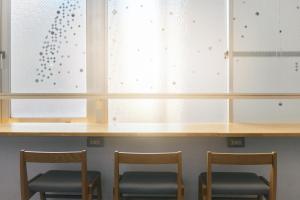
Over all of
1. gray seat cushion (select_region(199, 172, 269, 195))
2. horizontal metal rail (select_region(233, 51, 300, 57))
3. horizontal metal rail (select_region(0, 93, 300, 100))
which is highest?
horizontal metal rail (select_region(233, 51, 300, 57))

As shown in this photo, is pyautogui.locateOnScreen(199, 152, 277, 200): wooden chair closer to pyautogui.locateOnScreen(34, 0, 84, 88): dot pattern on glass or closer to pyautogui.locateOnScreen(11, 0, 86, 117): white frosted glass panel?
pyautogui.locateOnScreen(11, 0, 86, 117): white frosted glass panel

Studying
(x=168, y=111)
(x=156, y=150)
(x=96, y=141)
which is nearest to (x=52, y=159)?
(x=96, y=141)

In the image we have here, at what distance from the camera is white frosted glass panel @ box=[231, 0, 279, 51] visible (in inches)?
147

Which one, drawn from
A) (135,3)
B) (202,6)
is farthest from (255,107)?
(135,3)

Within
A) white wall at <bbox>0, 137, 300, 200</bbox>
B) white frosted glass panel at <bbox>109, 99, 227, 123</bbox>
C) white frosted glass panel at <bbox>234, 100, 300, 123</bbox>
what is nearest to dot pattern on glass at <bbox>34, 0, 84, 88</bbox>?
white frosted glass panel at <bbox>109, 99, 227, 123</bbox>

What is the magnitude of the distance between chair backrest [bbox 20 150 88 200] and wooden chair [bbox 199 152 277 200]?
2.48 ft

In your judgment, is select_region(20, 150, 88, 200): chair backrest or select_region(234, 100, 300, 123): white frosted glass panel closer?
select_region(20, 150, 88, 200): chair backrest

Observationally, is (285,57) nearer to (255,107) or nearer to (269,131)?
(255,107)

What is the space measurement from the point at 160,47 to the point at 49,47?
4.28 ft

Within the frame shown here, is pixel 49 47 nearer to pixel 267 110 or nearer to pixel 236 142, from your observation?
pixel 236 142

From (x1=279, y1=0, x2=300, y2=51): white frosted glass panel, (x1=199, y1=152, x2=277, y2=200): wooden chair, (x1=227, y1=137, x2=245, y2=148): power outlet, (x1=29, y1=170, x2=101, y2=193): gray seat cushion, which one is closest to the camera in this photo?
(x1=199, y1=152, x2=277, y2=200): wooden chair

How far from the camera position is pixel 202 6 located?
3783mm

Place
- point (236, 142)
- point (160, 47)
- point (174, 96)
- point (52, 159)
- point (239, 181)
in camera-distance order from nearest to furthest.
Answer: point (52, 159)
point (239, 181)
point (236, 142)
point (174, 96)
point (160, 47)

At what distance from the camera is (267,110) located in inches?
149
